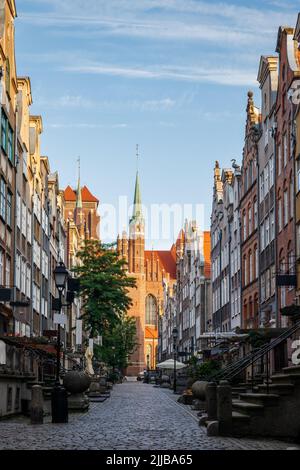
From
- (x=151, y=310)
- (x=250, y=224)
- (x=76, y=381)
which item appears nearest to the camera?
(x=76, y=381)

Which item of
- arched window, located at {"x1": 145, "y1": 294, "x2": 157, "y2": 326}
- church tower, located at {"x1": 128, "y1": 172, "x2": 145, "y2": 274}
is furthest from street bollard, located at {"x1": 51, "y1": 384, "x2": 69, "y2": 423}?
arched window, located at {"x1": 145, "y1": 294, "x2": 157, "y2": 326}

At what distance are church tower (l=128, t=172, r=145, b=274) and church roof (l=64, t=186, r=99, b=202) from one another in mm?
17268

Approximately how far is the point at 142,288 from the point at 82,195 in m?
23.8

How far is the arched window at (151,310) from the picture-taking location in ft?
570

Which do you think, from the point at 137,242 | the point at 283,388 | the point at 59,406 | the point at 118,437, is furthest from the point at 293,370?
the point at 137,242

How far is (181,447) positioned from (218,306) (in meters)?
55.8

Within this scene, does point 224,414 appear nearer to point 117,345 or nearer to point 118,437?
point 118,437

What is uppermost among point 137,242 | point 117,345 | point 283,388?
point 137,242

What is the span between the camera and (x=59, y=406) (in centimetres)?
2331

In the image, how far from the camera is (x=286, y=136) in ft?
137

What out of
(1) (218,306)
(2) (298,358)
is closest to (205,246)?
(1) (218,306)

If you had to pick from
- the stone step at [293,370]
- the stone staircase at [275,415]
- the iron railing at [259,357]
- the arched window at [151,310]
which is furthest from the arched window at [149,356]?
the stone staircase at [275,415]

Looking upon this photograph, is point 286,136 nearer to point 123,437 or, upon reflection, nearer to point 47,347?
point 47,347

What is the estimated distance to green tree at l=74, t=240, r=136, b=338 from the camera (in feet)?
184
